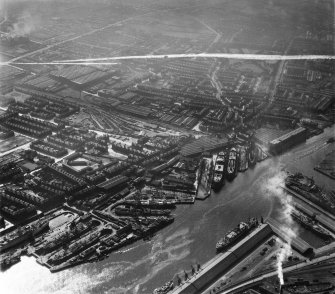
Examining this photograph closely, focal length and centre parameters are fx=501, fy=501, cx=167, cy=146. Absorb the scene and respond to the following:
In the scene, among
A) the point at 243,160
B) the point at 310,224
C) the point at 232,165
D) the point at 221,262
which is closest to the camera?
the point at 221,262

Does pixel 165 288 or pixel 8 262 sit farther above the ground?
pixel 165 288

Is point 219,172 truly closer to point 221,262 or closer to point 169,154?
point 169,154

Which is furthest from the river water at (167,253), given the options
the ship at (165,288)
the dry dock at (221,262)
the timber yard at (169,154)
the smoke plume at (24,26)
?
the smoke plume at (24,26)

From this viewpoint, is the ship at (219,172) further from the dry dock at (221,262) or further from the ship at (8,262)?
the ship at (8,262)

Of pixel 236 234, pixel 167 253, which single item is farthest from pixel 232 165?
pixel 167 253

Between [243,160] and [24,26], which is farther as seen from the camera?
[24,26]

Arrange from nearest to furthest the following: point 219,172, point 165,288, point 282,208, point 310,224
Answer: point 165,288, point 310,224, point 282,208, point 219,172

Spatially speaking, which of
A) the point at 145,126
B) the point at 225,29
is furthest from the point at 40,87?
the point at 225,29
